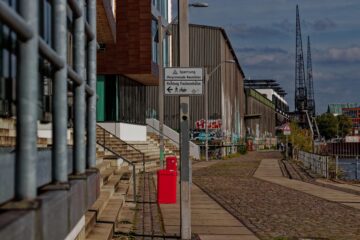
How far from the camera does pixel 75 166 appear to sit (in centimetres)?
531

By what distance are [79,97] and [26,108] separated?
2.10 metres

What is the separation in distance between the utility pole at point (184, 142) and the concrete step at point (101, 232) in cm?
136

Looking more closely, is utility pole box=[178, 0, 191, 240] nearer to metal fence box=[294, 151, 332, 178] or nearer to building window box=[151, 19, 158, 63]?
metal fence box=[294, 151, 332, 178]

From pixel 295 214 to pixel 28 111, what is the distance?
12.5 metres

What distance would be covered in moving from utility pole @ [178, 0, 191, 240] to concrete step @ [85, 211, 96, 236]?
1.82 m

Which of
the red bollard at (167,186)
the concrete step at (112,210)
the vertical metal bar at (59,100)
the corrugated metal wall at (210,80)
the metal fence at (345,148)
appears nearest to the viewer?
the vertical metal bar at (59,100)

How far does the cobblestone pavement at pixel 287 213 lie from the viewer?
11.9 m

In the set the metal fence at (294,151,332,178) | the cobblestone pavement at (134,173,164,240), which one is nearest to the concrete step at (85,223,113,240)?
the cobblestone pavement at (134,173,164,240)

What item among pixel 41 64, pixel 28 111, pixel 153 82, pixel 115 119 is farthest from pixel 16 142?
pixel 153 82

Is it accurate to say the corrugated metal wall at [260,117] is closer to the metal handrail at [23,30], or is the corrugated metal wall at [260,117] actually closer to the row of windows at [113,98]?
the row of windows at [113,98]

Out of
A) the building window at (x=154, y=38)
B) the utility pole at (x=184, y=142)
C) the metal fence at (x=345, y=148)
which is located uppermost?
the building window at (x=154, y=38)

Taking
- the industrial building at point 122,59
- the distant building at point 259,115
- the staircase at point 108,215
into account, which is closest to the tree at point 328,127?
the distant building at point 259,115

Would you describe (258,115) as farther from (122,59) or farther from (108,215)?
(108,215)

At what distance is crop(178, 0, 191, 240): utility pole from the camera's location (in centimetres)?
1112
